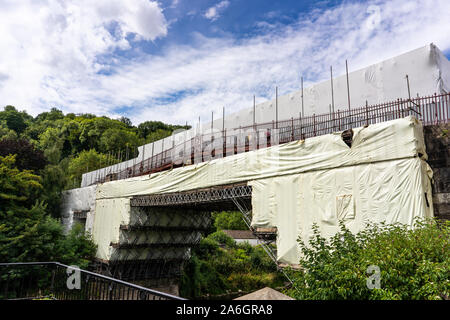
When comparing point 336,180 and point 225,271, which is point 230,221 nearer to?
point 225,271

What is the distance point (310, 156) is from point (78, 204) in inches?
923

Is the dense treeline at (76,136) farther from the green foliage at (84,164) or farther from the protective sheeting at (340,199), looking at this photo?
the protective sheeting at (340,199)

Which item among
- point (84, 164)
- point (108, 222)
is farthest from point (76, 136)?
point (108, 222)

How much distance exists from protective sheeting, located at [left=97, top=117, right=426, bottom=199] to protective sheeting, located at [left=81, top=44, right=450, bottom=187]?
577cm

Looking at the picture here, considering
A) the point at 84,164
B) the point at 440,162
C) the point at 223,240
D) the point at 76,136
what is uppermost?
the point at 76,136

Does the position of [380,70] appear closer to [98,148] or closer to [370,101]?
[370,101]

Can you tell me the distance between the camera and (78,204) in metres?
28.8

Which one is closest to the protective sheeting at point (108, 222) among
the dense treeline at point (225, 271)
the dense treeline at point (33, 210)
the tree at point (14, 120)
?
the dense treeline at point (33, 210)

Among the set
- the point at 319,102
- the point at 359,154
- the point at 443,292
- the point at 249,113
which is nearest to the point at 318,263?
the point at 443,292

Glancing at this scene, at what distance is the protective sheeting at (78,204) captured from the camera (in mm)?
26844

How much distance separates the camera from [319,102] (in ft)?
62.8

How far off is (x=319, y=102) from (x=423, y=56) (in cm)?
580

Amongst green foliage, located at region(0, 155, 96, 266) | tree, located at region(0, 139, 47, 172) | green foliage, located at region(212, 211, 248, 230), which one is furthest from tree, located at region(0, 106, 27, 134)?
green foliage, located at region(0, 155, 96, 266)

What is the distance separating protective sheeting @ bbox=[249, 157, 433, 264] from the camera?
31.1 feet
